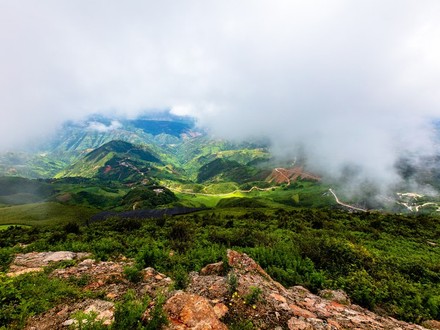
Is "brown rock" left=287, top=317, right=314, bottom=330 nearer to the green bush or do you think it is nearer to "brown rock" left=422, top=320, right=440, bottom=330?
the green bush

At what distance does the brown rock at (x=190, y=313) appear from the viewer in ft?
29.3

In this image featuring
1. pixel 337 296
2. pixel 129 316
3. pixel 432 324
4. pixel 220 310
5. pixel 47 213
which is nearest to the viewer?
pixel 129 316

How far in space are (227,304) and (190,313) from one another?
81.2 inches

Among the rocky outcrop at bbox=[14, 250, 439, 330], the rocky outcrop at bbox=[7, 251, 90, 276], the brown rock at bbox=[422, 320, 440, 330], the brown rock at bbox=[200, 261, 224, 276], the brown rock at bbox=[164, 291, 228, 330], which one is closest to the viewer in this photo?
the brown rock at bbox=[164, 291, 228, 330]

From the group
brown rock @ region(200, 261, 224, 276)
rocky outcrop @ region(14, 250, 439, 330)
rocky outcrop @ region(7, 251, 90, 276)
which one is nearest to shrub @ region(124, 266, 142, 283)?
rocky outcrop @ region(14, 250, 439, 330)

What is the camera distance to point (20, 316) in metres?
9.27

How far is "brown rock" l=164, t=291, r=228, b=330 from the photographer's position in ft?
29.3

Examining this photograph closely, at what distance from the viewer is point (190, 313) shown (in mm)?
9453

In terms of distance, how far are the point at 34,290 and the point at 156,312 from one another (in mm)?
7248

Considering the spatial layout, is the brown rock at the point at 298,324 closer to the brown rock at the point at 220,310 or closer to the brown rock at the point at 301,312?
the brown rock at the point at 301,312

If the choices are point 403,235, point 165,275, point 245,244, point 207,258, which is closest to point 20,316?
point 165,275

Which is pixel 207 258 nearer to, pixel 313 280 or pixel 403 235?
pixel 313 280

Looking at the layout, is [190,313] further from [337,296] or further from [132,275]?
[337,296]

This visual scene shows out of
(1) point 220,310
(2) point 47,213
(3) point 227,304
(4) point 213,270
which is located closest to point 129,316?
(1) point 220,310
